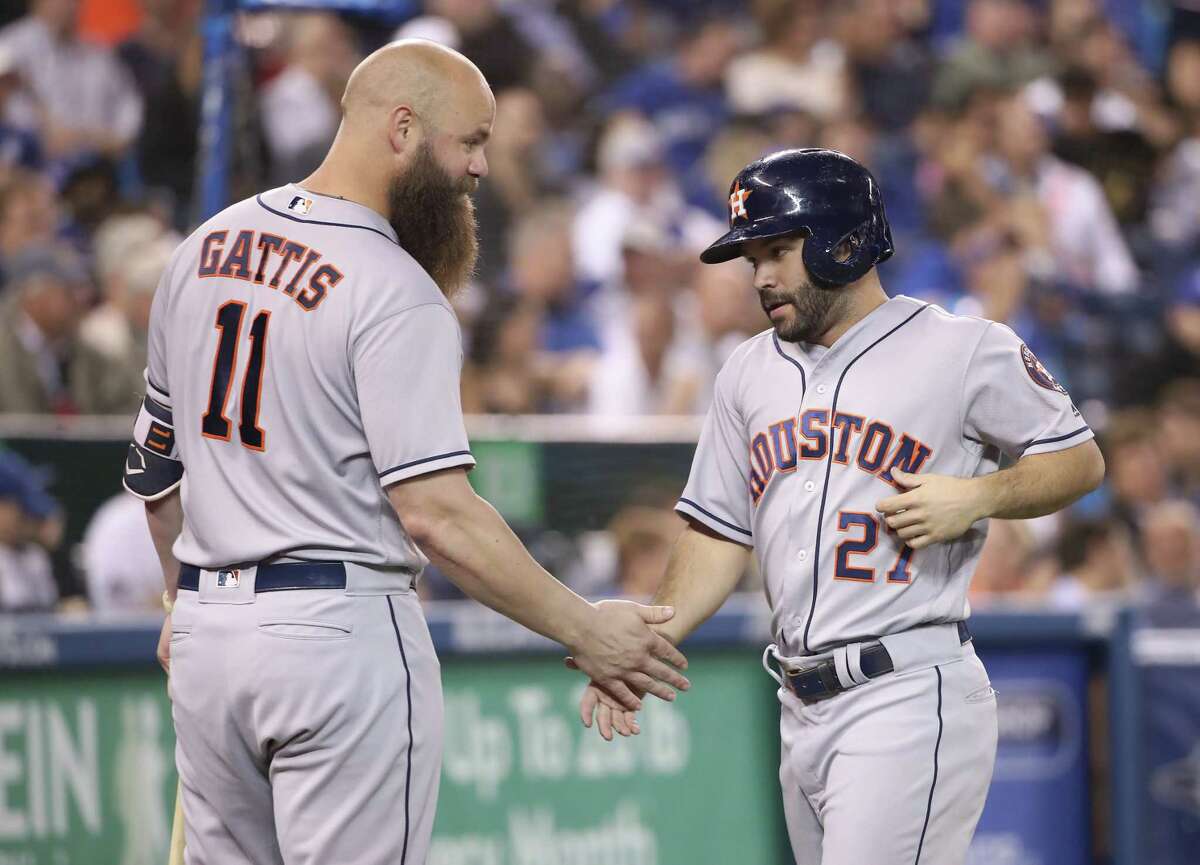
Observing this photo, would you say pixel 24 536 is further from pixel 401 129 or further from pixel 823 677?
pixel 823 677

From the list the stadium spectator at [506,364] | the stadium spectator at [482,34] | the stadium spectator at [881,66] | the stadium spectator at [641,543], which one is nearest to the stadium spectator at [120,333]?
the stadium spectator at [506,364]

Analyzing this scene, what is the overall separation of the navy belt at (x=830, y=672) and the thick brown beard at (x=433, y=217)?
1.12 meters

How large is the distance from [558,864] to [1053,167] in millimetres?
6849

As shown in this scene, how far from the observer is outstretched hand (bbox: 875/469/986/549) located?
3.13 m

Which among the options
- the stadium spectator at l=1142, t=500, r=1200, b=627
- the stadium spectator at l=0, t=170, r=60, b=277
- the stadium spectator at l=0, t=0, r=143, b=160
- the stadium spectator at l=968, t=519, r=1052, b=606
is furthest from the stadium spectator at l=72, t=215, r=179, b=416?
the stadium spectator at l=1142, t=500, r=1200, b=627

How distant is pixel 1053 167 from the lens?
10148mm

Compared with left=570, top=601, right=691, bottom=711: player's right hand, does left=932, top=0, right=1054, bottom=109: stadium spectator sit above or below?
above

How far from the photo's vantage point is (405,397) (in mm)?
2824

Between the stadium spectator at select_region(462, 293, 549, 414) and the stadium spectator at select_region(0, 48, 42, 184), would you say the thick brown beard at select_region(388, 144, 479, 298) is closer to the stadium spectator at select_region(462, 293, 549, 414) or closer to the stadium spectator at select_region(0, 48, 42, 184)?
the stadium spectator at select_region(462, 293, 549, 414)

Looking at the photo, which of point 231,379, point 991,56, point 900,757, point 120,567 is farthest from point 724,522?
point 991,56

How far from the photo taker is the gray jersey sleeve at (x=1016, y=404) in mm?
3242

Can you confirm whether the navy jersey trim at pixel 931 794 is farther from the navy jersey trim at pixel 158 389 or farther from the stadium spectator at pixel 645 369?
the stadium spectator at pixel 645 369

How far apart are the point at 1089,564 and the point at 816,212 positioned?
15.9ft

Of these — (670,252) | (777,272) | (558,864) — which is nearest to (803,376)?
(777,272)
